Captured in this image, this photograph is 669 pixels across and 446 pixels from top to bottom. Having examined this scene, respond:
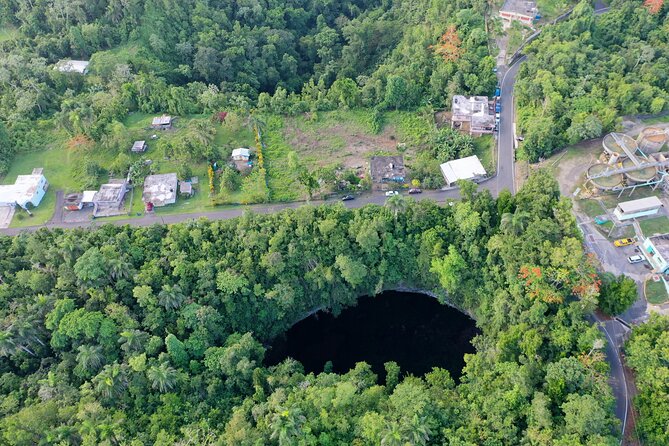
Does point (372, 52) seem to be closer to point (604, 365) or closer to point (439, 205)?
point (439, 205)

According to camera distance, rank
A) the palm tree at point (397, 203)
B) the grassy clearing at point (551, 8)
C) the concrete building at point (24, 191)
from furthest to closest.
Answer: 1. the grassy clearing at point (551, 8)
2. the concrete building at point (24, 191)
3. the palm tree at point (397, 203)

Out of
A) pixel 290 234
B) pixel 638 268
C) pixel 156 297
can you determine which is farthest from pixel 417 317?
pixel 156 297

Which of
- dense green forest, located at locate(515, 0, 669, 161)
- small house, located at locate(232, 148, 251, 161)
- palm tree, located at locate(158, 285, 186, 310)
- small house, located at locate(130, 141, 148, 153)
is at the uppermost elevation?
dense green forest, located at locate(515, 0, 669, 161)

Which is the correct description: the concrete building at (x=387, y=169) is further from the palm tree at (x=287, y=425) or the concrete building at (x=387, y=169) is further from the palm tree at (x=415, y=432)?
the palm tree at (x=287, y=425)

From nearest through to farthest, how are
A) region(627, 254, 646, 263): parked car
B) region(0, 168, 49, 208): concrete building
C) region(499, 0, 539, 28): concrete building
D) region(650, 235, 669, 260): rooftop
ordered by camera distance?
1. region(650, 235, 669, 260): rooftop
2. region(627, 254, 646, 263): parked car
3. region(0, 168, 49, 208): concrete building
4. region(499, 0, 539, 28): concrete building

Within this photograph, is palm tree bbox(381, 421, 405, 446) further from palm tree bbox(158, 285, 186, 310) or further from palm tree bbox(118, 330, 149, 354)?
palm tree bbox(118, 330, 149, 354)

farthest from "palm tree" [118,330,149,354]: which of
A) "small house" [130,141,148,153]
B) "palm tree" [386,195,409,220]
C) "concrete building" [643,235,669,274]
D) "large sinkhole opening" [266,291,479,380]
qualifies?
"concrete building" [643,235,669,274]

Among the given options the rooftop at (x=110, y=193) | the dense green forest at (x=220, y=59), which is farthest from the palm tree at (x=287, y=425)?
the dense green forest at (x=220, y=59)

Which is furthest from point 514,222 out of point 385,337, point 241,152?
point 241,152
